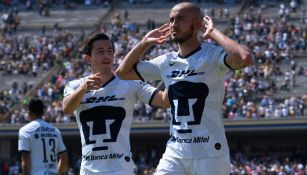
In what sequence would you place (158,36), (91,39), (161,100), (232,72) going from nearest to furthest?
(158,36)
(161,100)
(91,39)
(232,72)

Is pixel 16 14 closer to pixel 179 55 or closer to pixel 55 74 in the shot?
pixel 55 74

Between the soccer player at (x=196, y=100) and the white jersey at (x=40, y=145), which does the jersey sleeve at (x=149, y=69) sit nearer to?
the soccer player at (x=196, y=100)

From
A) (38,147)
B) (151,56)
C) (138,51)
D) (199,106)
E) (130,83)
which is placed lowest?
(151,56)

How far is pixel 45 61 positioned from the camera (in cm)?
4625

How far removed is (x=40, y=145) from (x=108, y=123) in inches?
132

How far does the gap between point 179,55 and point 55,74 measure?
35.5m

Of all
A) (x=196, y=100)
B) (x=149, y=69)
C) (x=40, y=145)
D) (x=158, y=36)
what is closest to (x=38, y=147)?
(x=40, y=145)

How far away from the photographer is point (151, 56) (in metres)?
41.7

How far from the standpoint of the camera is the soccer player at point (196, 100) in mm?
9023

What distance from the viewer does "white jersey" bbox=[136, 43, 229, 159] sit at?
906 centimetres

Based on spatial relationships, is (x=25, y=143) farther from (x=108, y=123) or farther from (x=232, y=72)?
(x=232, y=72)

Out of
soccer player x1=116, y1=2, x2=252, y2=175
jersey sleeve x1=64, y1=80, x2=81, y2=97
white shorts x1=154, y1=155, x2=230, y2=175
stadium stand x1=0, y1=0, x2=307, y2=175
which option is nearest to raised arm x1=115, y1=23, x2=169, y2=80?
soccer player x1=116, y1=2, x2=252, y2=175

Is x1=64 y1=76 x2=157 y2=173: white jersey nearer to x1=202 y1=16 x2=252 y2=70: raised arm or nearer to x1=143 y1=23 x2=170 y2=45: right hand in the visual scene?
x1=143 y1=23 x2=170 y2=45: right hand

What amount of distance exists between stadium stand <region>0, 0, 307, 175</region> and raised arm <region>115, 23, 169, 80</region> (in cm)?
2175
